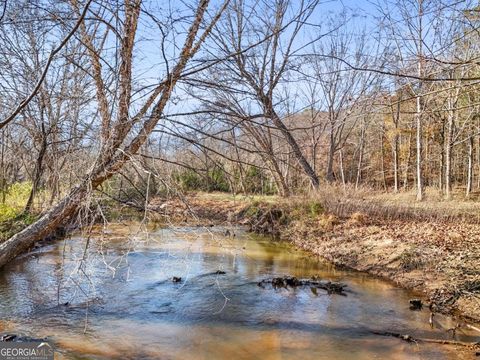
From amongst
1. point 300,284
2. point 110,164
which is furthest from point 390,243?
point 110,164

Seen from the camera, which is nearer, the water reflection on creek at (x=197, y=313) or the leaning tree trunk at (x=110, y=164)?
the leaning tree trunk at (x=110, y=164)

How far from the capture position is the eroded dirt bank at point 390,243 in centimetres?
883

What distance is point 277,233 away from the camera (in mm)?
16719

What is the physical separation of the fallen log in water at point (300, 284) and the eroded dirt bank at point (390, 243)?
1720 millimetres

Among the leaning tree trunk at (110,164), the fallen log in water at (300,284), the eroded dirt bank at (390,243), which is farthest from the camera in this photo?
the fallen log in water at (300,284)

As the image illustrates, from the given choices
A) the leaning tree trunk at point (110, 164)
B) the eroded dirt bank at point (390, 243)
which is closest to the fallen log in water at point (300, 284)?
the eroded dirt bank at point (390, 243)

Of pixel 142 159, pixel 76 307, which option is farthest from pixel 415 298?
pixel 142 159

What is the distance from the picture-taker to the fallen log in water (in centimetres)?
943

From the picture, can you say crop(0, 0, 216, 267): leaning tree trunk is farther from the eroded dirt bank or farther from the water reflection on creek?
the eroded dirt bank

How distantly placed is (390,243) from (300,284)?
12.5ft

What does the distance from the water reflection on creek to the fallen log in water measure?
0.32 metres

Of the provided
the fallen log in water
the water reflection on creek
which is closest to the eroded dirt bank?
the water reflection on creek

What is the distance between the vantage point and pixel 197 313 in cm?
774

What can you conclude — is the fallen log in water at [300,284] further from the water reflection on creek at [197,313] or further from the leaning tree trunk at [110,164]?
the leaning tree trunk at [110,164]
